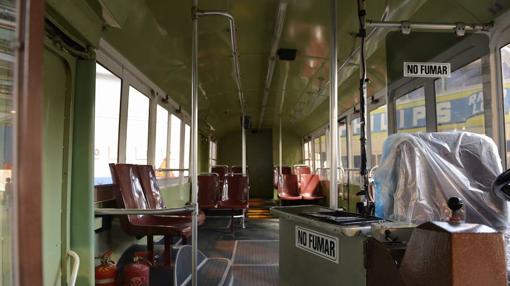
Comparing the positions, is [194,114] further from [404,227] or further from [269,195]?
[269,195]

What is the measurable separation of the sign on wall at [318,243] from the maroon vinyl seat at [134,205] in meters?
1.43

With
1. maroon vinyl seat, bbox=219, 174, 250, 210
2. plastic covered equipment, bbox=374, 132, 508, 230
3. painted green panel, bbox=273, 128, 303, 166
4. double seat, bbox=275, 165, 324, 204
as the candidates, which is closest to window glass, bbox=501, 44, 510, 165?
plastic covered equipment, bbox=374, 132, 508, 230

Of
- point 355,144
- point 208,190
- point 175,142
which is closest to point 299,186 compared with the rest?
point 355,144

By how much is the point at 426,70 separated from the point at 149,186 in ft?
8.21

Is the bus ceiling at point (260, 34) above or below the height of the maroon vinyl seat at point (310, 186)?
above

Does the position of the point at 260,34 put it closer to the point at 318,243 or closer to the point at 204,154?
the point at 318,243

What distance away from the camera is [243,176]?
620cm

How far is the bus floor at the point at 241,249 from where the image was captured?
126 inches

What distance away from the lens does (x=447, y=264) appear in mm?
816

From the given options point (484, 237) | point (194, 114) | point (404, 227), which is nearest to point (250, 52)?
point (194, 114)

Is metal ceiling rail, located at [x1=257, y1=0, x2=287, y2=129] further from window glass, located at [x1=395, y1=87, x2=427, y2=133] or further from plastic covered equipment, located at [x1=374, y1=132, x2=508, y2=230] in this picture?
plastic covered equipment, located at [x1=374, y1=132, x2=508, y2=230]

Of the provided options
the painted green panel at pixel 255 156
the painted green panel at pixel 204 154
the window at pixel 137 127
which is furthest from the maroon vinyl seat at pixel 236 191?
the painted green panel at pixel 255 156

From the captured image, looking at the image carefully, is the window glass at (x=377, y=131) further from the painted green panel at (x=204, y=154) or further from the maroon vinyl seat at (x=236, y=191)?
the painted green panel at (x=204, y=154)

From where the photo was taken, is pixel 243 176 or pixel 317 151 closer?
pixel 243 176
